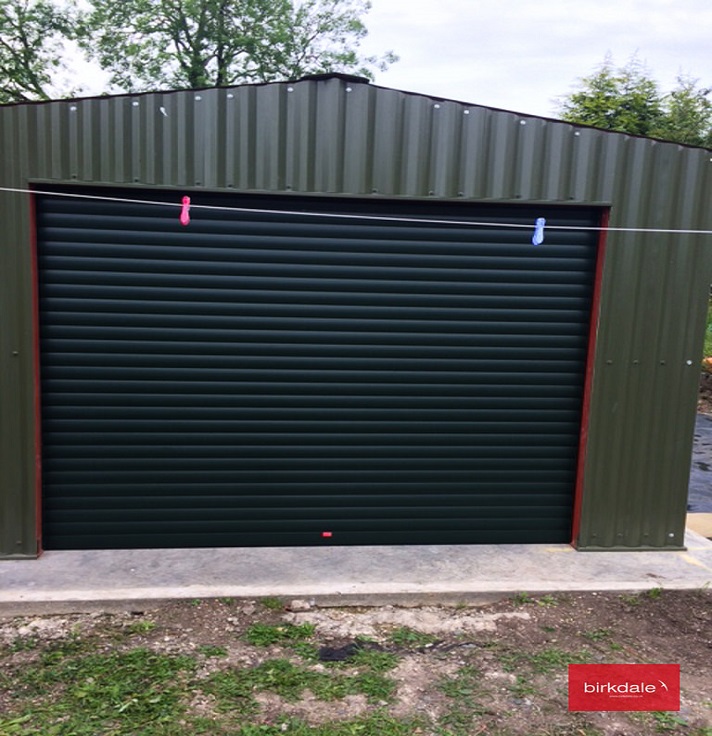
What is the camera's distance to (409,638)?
4.01 metres

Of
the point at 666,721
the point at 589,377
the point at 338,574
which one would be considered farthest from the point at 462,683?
the point at 589,377

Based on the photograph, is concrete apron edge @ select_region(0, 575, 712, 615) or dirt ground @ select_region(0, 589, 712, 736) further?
concrete apron edge @ select_region(0, 575, 712, 615)

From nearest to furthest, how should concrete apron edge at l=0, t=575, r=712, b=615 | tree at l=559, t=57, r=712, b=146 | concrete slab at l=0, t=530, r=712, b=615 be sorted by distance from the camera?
1. concrete apron edge at l=0, t=575, r=712, b=615
2. concrete slab at l=0, t=530, r=712, b=615
3. tree at l=559, t=57, r=712, b=146

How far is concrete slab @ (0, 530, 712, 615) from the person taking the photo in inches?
172

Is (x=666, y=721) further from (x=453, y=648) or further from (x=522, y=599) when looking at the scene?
(x=522, y=599)

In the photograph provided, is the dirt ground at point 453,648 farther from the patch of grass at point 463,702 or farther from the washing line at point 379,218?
the washing line at point 379,218

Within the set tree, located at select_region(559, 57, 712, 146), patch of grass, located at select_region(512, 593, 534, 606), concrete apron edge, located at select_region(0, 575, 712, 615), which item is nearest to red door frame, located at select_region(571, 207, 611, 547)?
concrete apron edge, located at select_region(0, 575, 712, 615)

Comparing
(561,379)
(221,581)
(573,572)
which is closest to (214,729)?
(221,581)

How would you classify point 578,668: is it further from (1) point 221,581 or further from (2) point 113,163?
(2) point 113,163

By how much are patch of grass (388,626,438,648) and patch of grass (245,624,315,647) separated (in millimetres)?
497

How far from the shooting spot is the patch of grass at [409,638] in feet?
13.0

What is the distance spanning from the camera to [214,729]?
3.13 metres

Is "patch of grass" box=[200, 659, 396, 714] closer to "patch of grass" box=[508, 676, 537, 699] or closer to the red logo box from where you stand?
"patch of grass" box=[508, 676, 537, 699]

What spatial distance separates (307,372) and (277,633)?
1.93 m
